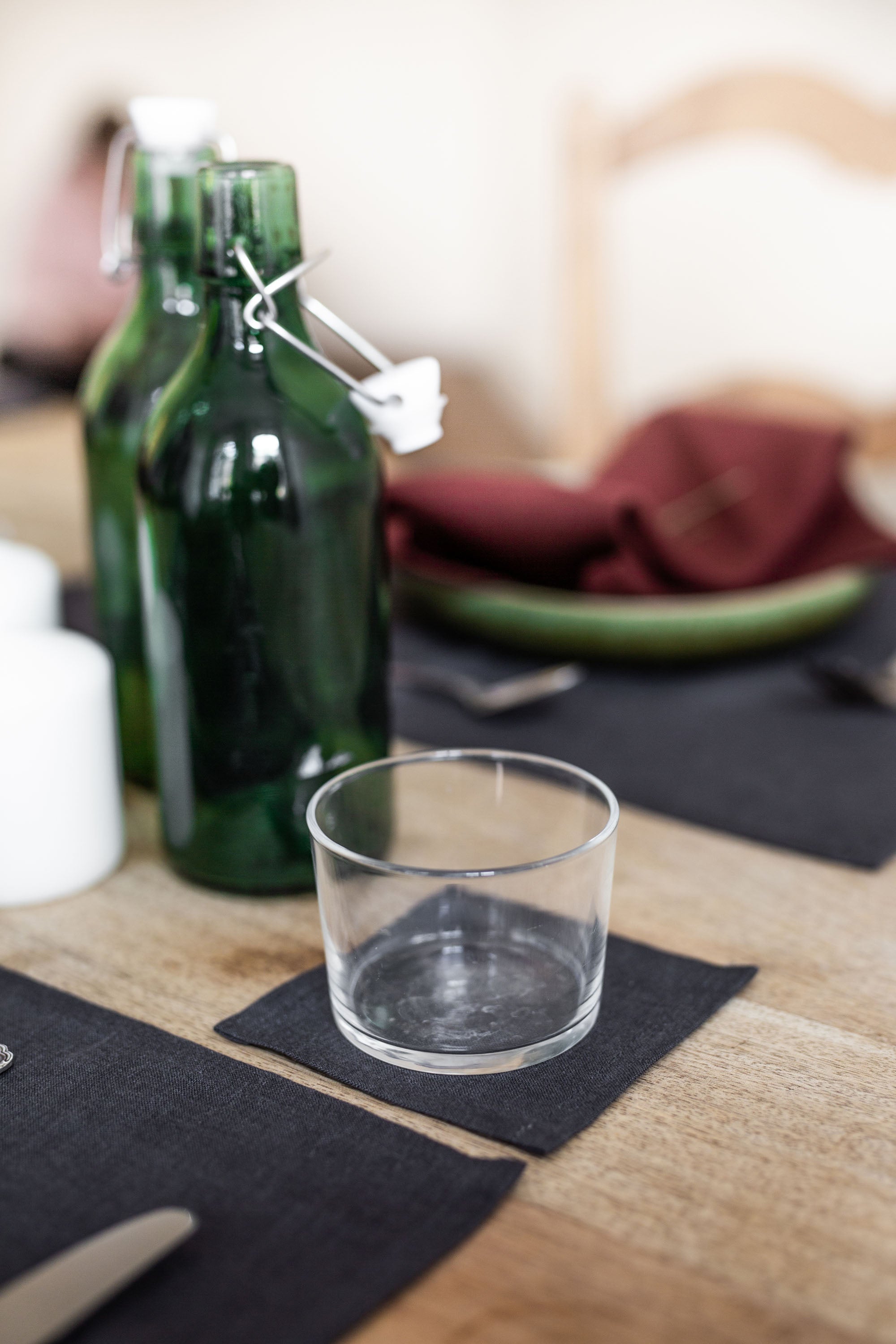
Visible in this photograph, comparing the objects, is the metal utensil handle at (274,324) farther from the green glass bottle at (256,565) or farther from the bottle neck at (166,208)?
the bottle neck at (166,208)

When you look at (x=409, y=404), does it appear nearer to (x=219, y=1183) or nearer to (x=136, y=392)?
(x=136, y=392)

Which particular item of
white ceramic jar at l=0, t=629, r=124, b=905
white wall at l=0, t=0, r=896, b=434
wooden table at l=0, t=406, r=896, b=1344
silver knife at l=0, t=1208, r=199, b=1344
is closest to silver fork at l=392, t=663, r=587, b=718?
wooden table at l=0, t=406, r=896, b=1344

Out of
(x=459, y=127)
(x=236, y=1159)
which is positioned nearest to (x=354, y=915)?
(x=236, y=1159)

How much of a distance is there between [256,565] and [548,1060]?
9.5 inches

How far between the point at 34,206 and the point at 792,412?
7.52ft

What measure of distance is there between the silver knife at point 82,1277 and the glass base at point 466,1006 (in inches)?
4.4

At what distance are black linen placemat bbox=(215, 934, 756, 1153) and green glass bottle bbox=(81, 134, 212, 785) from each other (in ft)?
0.84

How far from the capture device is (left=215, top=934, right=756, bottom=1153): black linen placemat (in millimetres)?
423

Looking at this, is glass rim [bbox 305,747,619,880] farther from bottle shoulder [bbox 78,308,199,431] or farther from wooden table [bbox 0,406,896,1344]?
bottle shoulder [bbox 78,308,199,431]

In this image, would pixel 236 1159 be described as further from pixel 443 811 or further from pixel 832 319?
pixel 832 319

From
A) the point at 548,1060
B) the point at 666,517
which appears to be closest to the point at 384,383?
the point at 548,1060

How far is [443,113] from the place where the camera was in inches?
112

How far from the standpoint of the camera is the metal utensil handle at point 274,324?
1.67 feet

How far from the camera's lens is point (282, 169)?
51 centimetres
